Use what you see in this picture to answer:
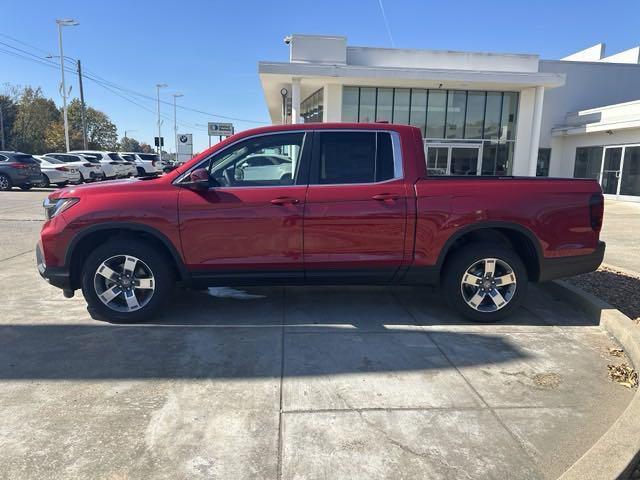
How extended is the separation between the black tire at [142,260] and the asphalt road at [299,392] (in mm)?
175

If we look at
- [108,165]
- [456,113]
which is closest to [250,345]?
[456,113]

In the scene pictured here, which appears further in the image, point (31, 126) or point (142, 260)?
point (31, 126)

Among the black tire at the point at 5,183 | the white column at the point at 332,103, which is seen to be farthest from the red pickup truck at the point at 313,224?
the black tire at the point at 5,183

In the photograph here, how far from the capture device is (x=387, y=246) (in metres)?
4.64

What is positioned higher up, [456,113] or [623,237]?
[456,113]

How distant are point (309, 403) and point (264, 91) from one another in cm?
2154

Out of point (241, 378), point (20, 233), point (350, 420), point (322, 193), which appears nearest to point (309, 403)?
point (350, 420)

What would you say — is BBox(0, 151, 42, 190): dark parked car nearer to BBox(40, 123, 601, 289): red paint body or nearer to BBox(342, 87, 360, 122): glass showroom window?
BBox(342, 87, 360, 122): glass showroom window

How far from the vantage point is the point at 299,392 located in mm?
3430

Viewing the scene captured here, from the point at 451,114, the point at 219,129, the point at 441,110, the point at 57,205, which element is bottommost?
the point at 57,205

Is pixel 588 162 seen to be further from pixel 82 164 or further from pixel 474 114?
pixel 82 164

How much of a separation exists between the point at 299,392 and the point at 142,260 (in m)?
2.12

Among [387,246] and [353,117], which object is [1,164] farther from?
[387,246]

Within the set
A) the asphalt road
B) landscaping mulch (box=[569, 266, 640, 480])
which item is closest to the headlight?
the asphalt road
